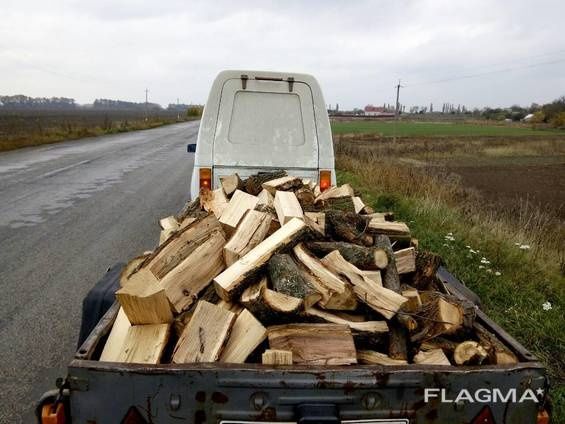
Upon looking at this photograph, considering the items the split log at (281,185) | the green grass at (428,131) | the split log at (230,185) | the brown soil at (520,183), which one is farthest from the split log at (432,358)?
the green grass at (428,131)

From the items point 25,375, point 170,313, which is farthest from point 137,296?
point 25,375

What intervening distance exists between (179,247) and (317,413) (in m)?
1.25

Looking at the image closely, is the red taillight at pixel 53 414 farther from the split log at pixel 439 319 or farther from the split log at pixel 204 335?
the split log at pixel 439 319

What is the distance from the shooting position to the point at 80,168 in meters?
14.6

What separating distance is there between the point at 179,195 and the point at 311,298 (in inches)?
340

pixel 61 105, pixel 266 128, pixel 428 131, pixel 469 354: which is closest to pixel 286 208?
pixel 469 354

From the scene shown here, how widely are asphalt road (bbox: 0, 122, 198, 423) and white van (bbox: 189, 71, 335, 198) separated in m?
1.77

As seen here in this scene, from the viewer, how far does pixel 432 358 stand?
2.18 m

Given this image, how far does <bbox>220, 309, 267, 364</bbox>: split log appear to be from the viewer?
6.90 ft

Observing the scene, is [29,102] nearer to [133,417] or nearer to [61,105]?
[61,105]

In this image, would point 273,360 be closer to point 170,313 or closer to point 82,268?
point 170,313

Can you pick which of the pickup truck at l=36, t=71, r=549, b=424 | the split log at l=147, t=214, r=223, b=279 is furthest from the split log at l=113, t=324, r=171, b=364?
the split log at l=147, t=214, r=223, b=279

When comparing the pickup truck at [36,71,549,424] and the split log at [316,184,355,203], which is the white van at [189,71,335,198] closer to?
the split log at [316,184,355,203]

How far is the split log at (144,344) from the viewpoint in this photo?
2.12 meters
